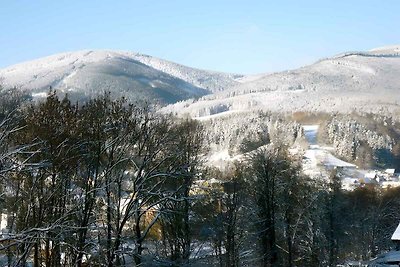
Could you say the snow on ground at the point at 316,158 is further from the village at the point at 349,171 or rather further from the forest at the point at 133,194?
the forest at the point at 133,194

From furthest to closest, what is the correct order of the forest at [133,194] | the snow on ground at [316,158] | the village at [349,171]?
the village at [349,171]
the snow on ground at [316,158]
the forest at [133,194]

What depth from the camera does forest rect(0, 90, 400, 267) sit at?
1376cm

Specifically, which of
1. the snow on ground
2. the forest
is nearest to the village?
the snow on ground

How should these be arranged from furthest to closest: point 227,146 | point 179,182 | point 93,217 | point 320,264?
point 227,146 < point 320,264 < point 179,182 < point 93,217

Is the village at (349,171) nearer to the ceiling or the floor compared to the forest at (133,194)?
nearer to the floor

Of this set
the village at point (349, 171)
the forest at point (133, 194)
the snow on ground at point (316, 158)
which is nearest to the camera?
the forest at point (133, 194)

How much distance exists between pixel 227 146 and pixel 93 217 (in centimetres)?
10972

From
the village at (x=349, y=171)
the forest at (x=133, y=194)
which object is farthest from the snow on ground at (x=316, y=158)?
the forest at (x=133, y=194)

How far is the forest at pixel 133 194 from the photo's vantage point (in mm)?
13758

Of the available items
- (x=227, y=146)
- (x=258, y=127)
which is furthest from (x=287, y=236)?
(x=258, y=127)

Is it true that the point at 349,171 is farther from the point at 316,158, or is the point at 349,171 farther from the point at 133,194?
the point at 133,194

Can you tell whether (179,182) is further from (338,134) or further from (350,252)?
(338,134)

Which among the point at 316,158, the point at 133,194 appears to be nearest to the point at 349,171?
the point at 316,158

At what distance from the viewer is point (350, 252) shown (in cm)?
4856
